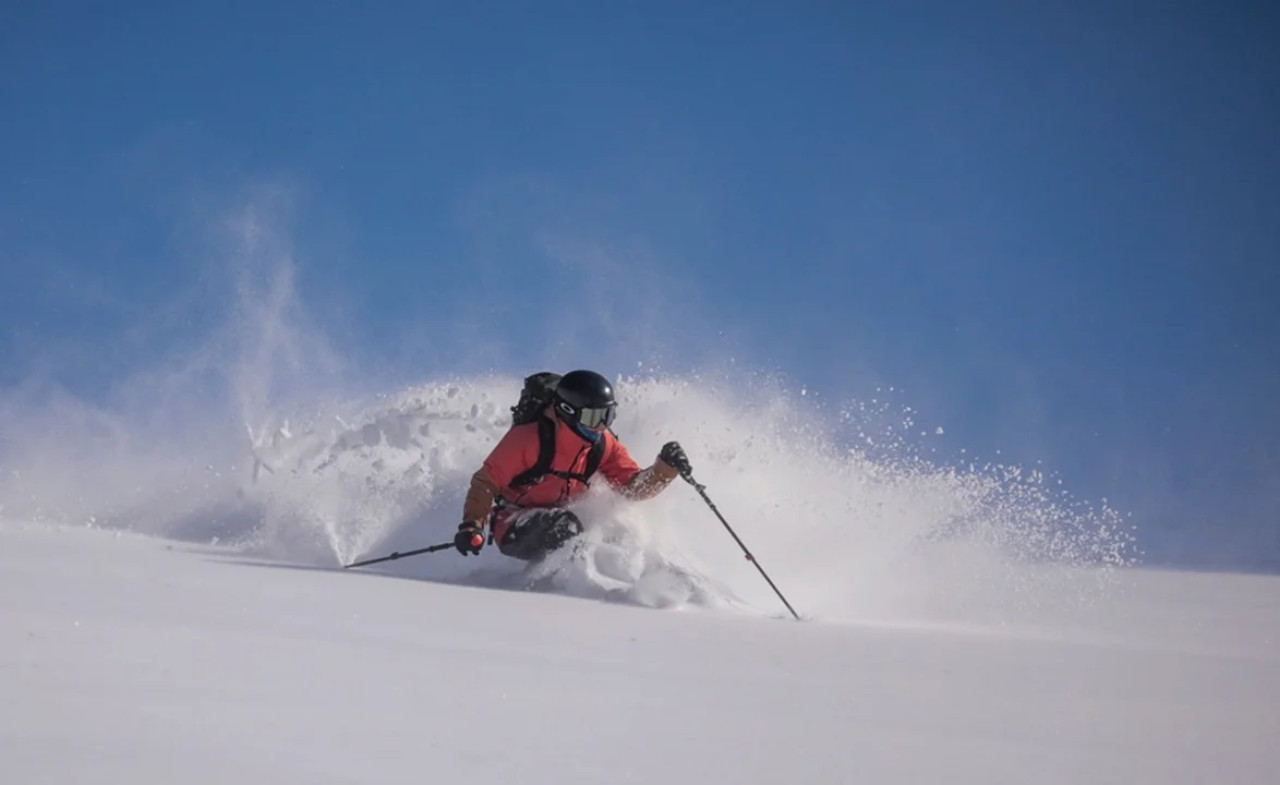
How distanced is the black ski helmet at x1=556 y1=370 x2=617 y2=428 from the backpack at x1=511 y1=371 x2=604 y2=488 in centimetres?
21

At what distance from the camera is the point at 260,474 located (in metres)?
13.2

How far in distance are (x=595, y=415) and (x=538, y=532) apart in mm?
954

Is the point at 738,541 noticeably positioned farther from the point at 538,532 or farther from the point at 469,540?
the point at 469,540

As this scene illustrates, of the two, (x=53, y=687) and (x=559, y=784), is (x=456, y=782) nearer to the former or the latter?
(x=559, y=784)

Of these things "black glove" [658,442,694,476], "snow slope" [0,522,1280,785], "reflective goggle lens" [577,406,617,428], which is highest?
"reflective goggle lens" [577,406,617,428]

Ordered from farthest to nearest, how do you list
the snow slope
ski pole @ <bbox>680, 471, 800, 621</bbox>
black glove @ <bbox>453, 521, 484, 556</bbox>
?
black glove @ <bbox>453, 521, 484, 556</bbox> → ski pole @ <bbox>680, 471, 800, 621</bbox> → the snow slope

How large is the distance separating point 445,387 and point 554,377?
18.2 ft

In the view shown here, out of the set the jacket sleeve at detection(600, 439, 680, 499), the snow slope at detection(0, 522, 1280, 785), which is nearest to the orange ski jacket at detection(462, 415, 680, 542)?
the jacket sleeve at detection(600, 439, 680, 499)

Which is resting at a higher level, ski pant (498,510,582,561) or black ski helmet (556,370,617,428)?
black ski helmet (556,370,617,428)

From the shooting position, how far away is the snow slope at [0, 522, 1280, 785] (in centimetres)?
225

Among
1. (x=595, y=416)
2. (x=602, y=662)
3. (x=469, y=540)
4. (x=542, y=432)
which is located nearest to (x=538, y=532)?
(x=469, y=540)

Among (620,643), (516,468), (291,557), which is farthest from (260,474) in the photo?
(620,643)

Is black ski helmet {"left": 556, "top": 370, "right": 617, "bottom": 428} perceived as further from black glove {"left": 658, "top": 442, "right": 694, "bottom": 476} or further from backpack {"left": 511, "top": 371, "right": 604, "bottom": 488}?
black glove {"left": 658, "top": 442, "right": 694, "bottom": 476}

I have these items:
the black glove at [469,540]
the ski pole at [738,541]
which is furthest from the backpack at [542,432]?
the ski pole at [738,541]
